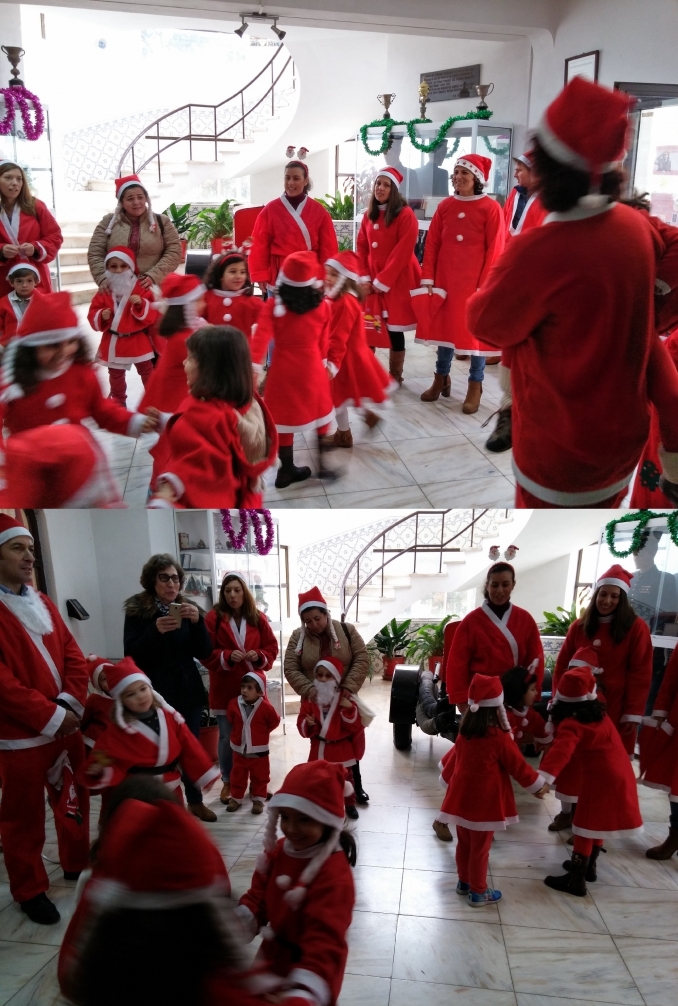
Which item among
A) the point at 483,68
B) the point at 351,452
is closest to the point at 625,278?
the point at 483,68

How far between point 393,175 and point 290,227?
25 cm

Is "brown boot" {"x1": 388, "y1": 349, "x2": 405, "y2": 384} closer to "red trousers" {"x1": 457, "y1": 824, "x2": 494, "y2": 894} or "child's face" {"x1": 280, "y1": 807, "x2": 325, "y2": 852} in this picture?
"child's face" {"x1": 280, "y1": 807, "x2": 325, "y2": 852}

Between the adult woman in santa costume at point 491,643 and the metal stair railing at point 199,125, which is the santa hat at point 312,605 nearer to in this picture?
the adult woman in santa costume at point 491,643

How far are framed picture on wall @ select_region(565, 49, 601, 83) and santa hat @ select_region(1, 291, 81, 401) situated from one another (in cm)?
83

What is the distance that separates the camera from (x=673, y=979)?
67.1 inches

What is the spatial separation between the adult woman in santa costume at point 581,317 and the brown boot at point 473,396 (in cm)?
18

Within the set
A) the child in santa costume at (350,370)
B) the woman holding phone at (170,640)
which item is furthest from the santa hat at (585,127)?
the woman holding phone at (170,640)

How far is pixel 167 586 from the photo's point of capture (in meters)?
2.21

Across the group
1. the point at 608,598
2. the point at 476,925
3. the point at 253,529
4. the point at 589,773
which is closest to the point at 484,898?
the point at 476,925

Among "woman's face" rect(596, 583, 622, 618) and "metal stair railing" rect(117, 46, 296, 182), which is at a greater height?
"metal stair railing" rect(117, 46, 296, 182)

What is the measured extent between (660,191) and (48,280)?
1.11 metres

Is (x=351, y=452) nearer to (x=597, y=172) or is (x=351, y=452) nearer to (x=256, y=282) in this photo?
(x=256, y=282)

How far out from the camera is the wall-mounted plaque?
1232 mm

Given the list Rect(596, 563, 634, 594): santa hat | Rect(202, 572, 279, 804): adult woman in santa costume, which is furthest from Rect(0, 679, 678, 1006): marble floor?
Rect(596, 563, 634, 594): santa hat
